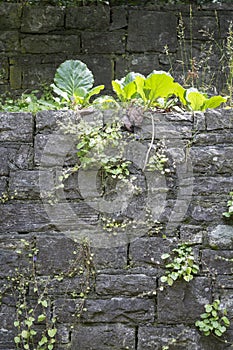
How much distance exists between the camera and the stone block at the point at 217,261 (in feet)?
9.44

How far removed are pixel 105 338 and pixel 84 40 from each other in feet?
9.28

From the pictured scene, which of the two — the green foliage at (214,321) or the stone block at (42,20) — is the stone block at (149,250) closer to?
the green foliage at (214,321)

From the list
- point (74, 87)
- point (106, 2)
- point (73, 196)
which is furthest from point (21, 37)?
point (73, 196)

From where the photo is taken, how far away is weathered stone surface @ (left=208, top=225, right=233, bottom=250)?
9.48ft

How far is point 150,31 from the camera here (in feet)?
15.3

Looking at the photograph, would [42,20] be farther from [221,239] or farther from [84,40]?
[221,239]

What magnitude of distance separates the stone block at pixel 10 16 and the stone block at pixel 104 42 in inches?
24.7

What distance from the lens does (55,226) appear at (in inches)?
115

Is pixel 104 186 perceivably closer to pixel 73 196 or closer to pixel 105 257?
pixel 73 196

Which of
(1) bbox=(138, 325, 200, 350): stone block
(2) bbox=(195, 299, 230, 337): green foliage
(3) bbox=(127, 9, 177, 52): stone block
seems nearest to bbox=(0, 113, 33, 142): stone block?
(1) bbox=(138, 325, 200, 350): stone block

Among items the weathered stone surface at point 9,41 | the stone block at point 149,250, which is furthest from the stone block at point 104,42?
the stone block at point 149,250

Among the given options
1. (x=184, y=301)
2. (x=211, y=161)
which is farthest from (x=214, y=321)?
(x=211, y=161)

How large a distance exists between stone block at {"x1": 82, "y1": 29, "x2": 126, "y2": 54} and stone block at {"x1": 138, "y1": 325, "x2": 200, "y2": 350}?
2.71m

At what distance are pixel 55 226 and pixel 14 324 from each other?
1.93ft
